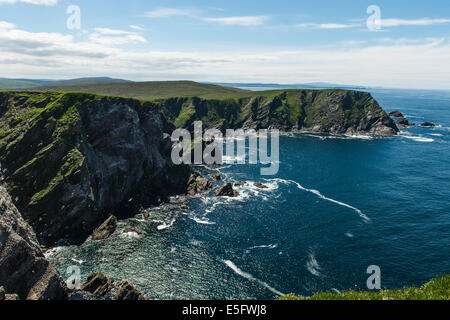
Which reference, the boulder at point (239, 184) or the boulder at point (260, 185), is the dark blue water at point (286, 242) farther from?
the boulder at point (239, 184)

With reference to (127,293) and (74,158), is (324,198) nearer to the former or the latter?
(127,293)

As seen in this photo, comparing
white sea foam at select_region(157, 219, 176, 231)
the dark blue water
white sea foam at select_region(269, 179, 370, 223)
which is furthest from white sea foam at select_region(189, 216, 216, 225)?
white sea foam at select_region(269, 179, 370, 223)

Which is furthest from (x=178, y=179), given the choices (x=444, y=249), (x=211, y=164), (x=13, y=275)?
(x=444, y=249)

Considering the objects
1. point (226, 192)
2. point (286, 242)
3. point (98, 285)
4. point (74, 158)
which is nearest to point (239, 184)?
point (226, 192)

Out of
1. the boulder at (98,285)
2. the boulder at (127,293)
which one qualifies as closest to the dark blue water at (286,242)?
the boulder at (127,293)
